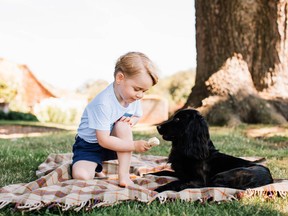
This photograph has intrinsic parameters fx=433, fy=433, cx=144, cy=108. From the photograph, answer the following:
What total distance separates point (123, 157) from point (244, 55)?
22.8 ft

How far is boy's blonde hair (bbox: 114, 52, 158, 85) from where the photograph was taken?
3492mm

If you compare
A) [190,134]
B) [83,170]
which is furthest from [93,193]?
[190,134]

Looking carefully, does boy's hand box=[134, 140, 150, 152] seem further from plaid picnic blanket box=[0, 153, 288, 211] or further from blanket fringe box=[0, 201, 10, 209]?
blanket fringe box=[0, 201, 10, 209]

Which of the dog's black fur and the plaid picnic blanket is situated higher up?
the dog's black fur

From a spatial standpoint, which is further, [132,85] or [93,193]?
[132,85]

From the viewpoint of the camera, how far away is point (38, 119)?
20781mm

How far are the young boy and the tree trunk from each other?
18.8ft

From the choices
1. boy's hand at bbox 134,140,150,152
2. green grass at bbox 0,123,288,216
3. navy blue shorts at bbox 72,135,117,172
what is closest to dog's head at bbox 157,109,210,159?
boy's hand at bbox 134,140,150,152

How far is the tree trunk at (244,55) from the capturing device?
952cm

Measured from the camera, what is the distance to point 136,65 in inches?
137

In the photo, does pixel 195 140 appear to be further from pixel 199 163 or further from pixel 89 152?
pixel 89 152

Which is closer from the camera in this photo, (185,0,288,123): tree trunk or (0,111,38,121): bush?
(185,0,288,123): tree trunk

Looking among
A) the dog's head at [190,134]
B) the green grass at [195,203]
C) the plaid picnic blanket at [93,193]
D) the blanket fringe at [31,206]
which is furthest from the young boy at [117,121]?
the blanket fringe at [31,206]

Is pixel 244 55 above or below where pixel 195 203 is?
above
